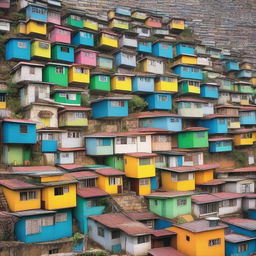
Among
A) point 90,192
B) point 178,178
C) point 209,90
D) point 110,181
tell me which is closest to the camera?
point 90,192

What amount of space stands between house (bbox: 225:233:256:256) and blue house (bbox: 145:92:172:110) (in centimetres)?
2196

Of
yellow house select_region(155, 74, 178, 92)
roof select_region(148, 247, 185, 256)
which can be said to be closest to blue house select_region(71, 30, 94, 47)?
yellow house select_region(155, 74, 178, 92)

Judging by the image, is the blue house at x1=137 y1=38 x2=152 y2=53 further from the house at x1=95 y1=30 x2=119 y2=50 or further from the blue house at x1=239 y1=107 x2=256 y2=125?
the blue house at x1=239 y1=107 x2=256 y2=125

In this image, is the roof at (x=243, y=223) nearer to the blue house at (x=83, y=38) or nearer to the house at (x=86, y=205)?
the house at (x=86, y=205)

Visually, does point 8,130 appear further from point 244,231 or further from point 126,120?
point 244,231

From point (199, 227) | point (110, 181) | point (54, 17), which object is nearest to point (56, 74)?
point (54, 17)

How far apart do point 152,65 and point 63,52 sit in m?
14.5

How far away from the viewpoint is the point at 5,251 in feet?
68.5

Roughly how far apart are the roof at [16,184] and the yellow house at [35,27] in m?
25.8

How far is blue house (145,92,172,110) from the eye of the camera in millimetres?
44531

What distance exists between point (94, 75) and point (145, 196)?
18.9 metres

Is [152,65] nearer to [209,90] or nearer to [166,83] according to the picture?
[166,83]

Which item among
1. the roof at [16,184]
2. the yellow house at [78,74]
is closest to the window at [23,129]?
the roof at [16,184]

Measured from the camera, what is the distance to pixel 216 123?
44.5m
